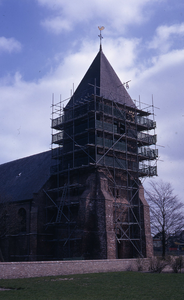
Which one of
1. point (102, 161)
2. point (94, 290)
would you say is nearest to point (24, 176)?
point (102, 161)

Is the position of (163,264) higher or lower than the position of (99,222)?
lower

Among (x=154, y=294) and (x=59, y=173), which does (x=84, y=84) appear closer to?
(x=59, y=173)

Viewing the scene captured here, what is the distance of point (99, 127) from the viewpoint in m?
31.3

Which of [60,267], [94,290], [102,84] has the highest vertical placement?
[102,84]

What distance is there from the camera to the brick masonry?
64.5 ft

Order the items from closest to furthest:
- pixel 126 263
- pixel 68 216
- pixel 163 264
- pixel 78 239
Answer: pixel 163 264 < pixel 126 263 < pixel 78 239 < pixel 68 216

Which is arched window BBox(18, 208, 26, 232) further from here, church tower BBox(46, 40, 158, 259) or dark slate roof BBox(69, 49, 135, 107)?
dark slate roof BBox(69, 49, 135, 107)

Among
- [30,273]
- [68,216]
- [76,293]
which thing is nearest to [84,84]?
[68,216]

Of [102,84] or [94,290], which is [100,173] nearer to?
[102,84]

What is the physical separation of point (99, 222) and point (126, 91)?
1524 centimetres

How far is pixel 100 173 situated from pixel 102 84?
31.0 ft

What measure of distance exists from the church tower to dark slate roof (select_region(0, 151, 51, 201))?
256cm

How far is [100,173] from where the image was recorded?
30.1 meters

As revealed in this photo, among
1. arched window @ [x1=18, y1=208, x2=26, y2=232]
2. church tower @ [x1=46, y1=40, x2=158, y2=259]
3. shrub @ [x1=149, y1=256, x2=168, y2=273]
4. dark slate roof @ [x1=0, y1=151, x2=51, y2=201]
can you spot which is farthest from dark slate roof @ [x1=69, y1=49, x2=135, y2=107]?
shrub @ [x1=149, y1=256, x2=168, y2=273]
